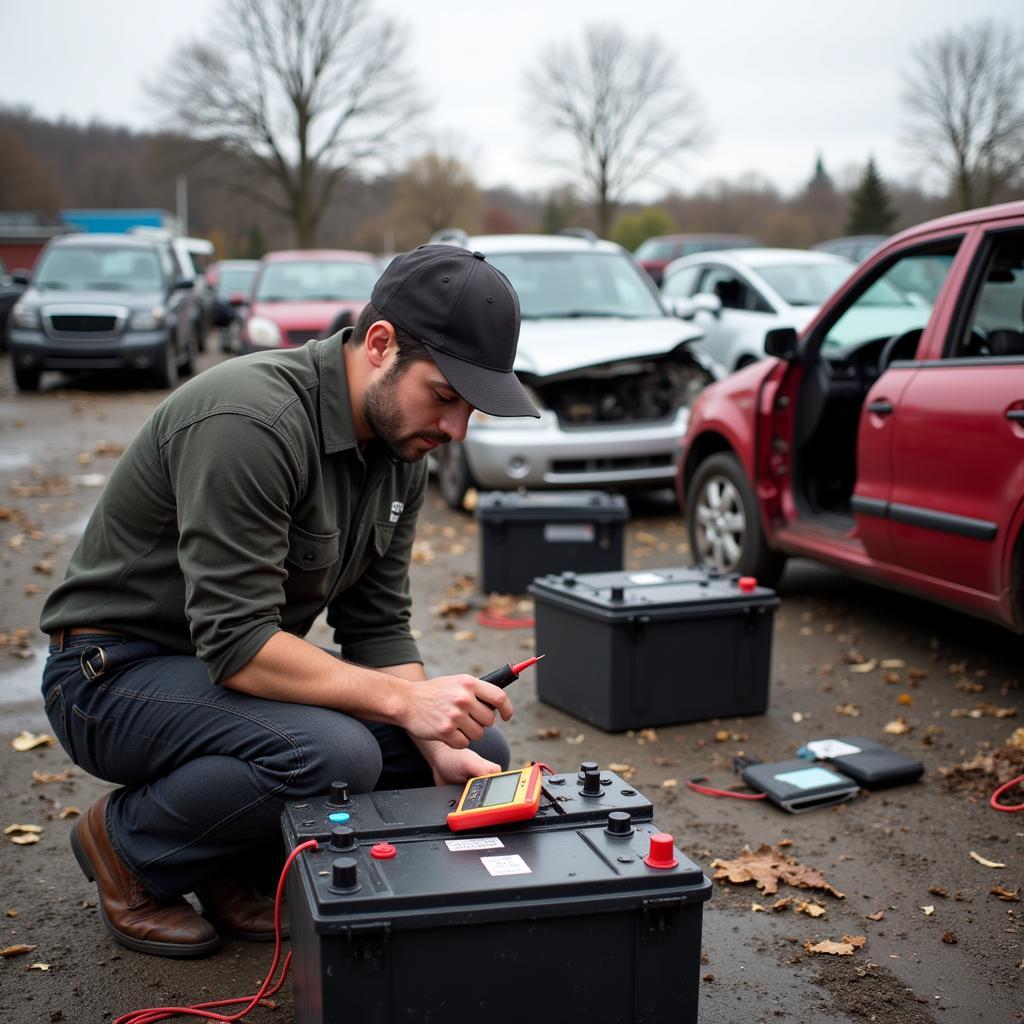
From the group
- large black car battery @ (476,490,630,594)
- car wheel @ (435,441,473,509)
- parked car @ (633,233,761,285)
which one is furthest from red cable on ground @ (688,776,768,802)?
parked car @ (633,233,761,285)

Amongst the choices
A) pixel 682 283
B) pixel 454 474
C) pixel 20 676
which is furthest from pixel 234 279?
pixel 20 676

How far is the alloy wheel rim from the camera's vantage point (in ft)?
20.3

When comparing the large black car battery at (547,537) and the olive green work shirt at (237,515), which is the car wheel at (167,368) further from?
the olive green work shirt at (237,515)

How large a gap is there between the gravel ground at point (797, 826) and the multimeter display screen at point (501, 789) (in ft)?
2.33

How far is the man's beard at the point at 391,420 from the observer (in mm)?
2670

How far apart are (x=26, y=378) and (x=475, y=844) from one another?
48.0 feet

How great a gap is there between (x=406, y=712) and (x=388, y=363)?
792 mm

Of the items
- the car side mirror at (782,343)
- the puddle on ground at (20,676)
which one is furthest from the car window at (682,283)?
the puddle on ground at (20,676)

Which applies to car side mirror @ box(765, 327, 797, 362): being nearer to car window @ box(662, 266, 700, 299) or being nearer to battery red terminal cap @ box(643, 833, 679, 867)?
battery red terminal cap @ box(643, 833, 679, 867)

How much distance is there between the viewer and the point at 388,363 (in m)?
2.67

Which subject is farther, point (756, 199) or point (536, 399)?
point (756, 199)

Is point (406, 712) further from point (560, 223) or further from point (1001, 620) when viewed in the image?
point (560, 223)

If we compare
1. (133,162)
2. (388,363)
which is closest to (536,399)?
(388,363)

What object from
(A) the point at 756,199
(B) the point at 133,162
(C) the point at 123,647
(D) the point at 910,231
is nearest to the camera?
(C) the point at 123,647
